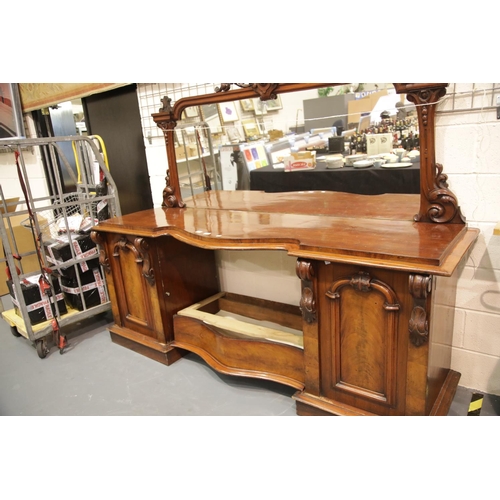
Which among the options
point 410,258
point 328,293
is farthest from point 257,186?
point 410,258

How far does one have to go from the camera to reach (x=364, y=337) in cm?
156

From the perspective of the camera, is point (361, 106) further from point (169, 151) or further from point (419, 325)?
point (169, 151)

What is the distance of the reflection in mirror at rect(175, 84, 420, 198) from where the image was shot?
72.9 inches

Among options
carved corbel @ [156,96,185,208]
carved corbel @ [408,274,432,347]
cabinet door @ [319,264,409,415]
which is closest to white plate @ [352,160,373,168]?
cabinet door @ [319,264,409,415]

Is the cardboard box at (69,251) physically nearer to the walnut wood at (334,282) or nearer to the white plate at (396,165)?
the walnut wood at (334,282)

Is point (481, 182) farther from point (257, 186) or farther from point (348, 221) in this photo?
point (257, 186)

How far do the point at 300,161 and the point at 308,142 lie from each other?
0.13 meters

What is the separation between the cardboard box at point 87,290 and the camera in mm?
2787

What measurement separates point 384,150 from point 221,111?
1.03 metres

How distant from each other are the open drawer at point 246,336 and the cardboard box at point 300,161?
0.79 meters

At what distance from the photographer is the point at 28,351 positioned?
2723 mm

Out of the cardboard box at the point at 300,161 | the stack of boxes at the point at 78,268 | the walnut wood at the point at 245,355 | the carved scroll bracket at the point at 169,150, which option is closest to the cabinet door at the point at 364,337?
the walnut wood at the point at 245,355

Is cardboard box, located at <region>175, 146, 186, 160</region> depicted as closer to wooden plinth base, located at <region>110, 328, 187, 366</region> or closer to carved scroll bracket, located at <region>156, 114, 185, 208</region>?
carved scroll bracket, located at <region>156, 114, 185, 208</region>

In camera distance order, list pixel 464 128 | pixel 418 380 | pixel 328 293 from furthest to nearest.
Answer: pixel 464 128
pixel 328 293
pixel 418 380
